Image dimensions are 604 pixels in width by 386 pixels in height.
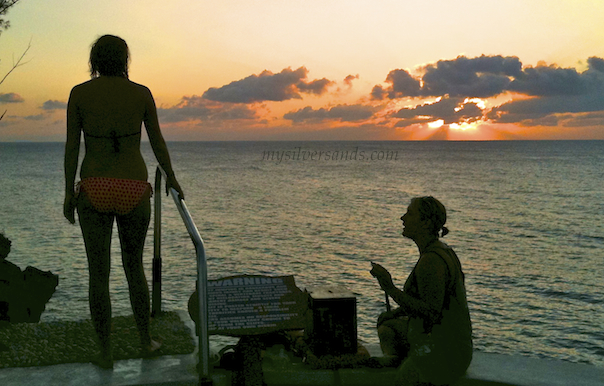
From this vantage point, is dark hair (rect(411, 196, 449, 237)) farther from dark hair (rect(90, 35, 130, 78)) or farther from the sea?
dark hair (rect(90, 35, 130, 78))

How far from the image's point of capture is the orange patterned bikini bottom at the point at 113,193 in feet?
12.3

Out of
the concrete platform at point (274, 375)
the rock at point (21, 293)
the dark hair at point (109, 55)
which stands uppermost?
the dark hair at point (109, 55)

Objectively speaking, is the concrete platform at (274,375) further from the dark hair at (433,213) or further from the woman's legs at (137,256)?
the dark hair at (433,213)

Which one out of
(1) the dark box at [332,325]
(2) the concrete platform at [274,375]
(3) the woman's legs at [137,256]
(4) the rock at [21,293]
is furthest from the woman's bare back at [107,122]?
(4) the rock at [21,293]

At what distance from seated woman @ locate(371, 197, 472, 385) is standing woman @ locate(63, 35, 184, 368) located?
1.58 metres

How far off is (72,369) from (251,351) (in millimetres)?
1230

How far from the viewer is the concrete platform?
12.1 ft

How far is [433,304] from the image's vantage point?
3.35 metres

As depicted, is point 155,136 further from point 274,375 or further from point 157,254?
point 274,375

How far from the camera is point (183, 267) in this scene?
15359 mm

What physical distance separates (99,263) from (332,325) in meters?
1.65

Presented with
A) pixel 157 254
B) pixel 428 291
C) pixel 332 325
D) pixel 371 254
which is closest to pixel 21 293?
pixel 157 254

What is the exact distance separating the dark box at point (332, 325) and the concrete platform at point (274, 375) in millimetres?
172

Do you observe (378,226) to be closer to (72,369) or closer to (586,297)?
(586,297)
